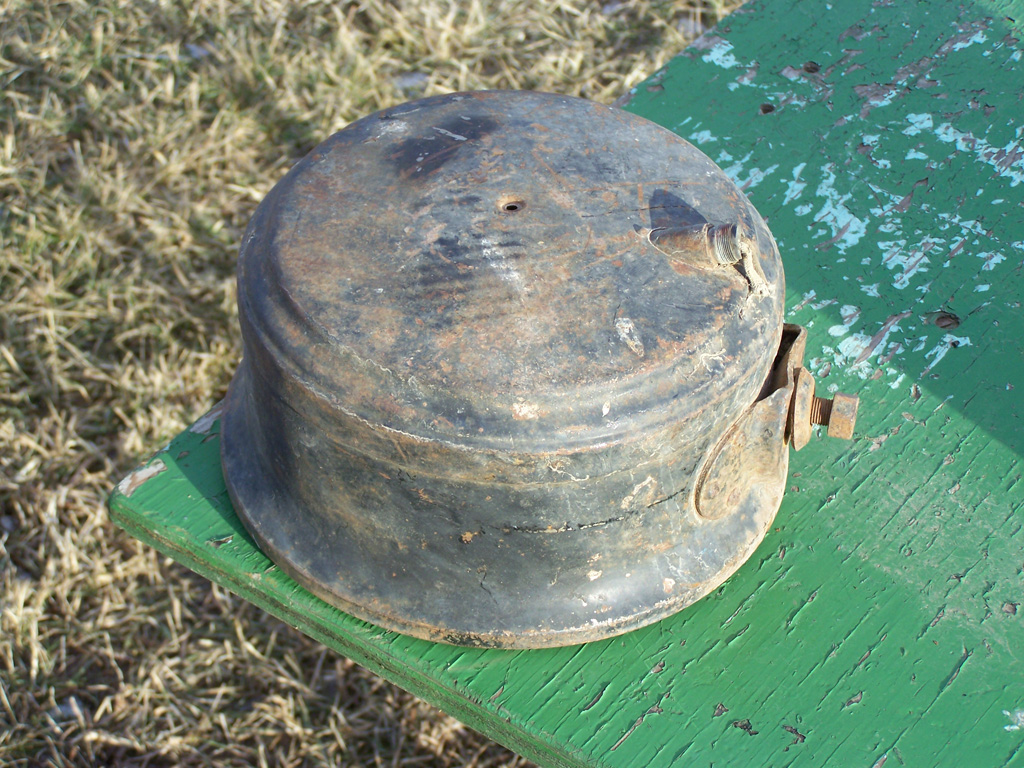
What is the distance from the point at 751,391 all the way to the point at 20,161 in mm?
2800

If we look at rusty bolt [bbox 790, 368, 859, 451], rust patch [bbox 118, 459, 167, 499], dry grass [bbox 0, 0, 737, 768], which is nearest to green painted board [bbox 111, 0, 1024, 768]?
rust patch [bbox 118, 459, 167, 499]

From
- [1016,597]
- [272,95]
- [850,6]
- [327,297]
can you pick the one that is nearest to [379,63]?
[272,95]

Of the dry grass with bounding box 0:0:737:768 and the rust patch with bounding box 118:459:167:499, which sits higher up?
the rust patch with bounding box 118:459:167:499

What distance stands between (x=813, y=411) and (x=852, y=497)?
0.99 ft

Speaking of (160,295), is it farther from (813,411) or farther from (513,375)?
(813,411)

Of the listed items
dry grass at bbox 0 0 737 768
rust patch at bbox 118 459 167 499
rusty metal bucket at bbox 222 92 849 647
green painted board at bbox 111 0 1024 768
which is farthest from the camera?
dry grass at bbox 0 0 737 768

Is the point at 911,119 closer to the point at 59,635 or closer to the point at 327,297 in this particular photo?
the point at 327,297

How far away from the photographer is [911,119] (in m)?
2.44

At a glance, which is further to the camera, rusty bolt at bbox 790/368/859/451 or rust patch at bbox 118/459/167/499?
rust patch at bbox 118/459/167/499

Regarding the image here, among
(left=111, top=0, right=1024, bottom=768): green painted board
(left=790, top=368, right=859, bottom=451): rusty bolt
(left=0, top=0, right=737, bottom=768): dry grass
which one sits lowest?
(left=0, top=0, right=737, bottom=768): dry grass

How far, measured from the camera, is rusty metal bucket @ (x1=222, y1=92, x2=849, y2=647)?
136 cm

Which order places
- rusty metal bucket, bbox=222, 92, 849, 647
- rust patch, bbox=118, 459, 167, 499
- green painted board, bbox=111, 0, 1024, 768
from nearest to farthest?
1. rusty metal bucket, bbox=222, 92, 849, 647
2. green painted board, bbox=111, 0, 1024, 768
3. rust patch, bbox=118, 459, 167, 499

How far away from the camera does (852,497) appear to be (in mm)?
1831

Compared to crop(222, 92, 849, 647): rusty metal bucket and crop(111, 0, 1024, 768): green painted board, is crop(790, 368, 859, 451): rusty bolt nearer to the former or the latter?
crop(222, 92, 849, 647): rusty metal bucket
